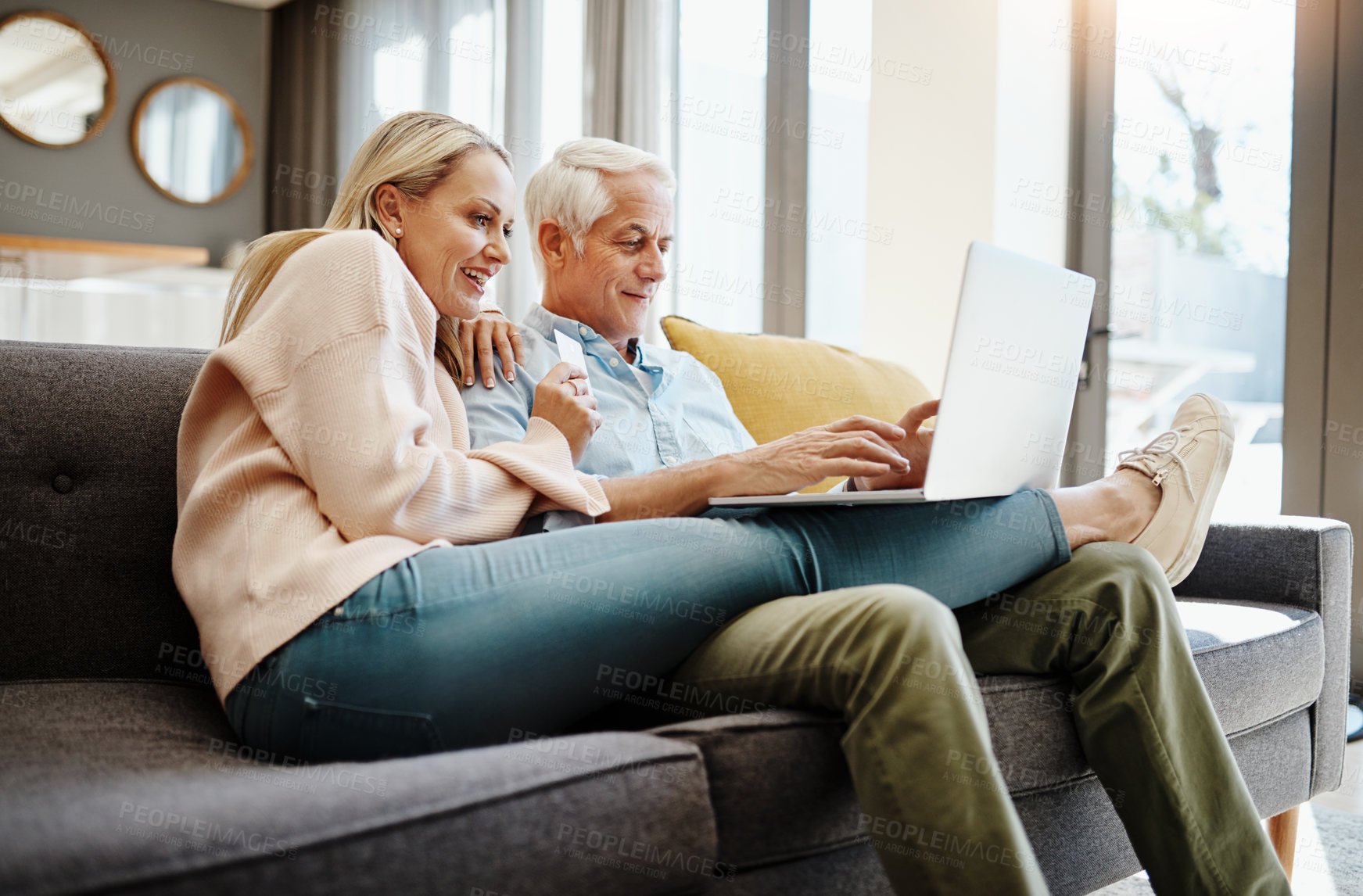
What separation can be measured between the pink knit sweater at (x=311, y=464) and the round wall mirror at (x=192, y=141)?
5151 mm

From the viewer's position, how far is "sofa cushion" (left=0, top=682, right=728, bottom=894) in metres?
0.61

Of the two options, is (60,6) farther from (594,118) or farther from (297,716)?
(297,716)

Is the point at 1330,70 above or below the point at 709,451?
above

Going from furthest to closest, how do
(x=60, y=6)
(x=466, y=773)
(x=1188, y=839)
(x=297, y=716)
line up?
(x=60, y=6), (x=1188, y=839), (x=297, y=716), (x=466, y=773)

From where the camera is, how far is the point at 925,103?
2.83 m

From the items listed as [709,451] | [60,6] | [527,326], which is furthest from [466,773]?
[60,6]

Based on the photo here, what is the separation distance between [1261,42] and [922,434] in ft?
6.75

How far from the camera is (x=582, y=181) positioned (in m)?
1.62

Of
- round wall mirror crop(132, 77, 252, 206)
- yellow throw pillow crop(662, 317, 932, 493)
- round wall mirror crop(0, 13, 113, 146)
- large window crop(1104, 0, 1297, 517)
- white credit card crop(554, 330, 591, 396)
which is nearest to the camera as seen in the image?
white credit card crop(554, 330, 591, 396)

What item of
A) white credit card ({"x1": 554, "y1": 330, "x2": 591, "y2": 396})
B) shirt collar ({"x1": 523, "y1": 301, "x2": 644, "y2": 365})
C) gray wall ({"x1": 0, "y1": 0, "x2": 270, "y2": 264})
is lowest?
white credit card ({"x1": 554, "y1": 330, "x2": 591, "y2": 396})

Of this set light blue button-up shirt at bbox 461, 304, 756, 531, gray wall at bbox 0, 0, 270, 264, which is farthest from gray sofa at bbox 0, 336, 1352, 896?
gray wall at bbox 0, 0, 270, 264

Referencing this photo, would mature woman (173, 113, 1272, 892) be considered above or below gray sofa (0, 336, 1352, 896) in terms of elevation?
above

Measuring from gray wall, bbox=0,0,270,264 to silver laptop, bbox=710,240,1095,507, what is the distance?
5.28 meters

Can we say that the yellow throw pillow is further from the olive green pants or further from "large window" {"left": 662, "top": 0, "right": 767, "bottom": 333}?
"large window" {"left": 662, "top": 0, "right": 767, "bottom": 333}
